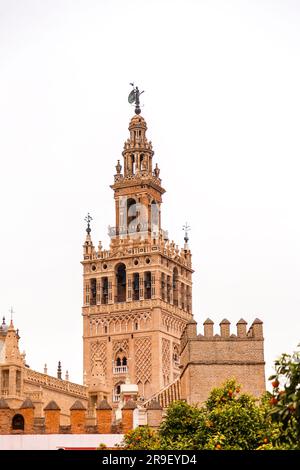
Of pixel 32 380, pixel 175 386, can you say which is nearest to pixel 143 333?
A: pixel 32 380

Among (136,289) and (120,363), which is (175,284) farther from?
(120,363)

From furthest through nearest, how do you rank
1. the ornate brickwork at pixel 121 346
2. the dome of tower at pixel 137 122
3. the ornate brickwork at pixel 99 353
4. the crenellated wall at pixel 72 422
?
the dome of tower at pixel 137 122 < the ornate brickwork at pixel 121 346 < the ornate brickwork at pixel 99 353 < the crenellated wall at pixel 72 422

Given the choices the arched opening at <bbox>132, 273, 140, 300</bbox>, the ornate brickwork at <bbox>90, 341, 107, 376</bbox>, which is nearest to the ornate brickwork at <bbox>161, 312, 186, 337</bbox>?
the arched opening at <bbox>132, 273, 140, 300</bbox>

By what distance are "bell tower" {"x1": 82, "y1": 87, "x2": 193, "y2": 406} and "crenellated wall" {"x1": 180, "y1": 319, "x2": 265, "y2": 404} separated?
1617 inches

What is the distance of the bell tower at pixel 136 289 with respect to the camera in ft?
307

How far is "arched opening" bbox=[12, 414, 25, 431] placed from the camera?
48316 mm

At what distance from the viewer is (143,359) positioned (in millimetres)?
93562

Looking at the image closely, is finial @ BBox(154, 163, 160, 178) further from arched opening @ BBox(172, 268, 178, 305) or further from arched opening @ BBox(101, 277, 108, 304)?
arched opening @ BBox(101, 277, 108, 304)

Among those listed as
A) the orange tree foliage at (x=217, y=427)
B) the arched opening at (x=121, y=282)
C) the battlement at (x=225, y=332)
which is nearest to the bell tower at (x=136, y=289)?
the arched opening at (x=121, y=282)

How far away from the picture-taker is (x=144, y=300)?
9488cm

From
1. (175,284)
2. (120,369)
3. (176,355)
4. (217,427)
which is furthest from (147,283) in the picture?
(217,427)

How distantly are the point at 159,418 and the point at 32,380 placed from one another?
31.9 m

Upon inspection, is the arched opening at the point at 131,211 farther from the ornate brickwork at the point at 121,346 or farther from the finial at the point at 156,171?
the ornate brickwork at the point at 121,346

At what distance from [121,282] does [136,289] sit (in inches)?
78.7
